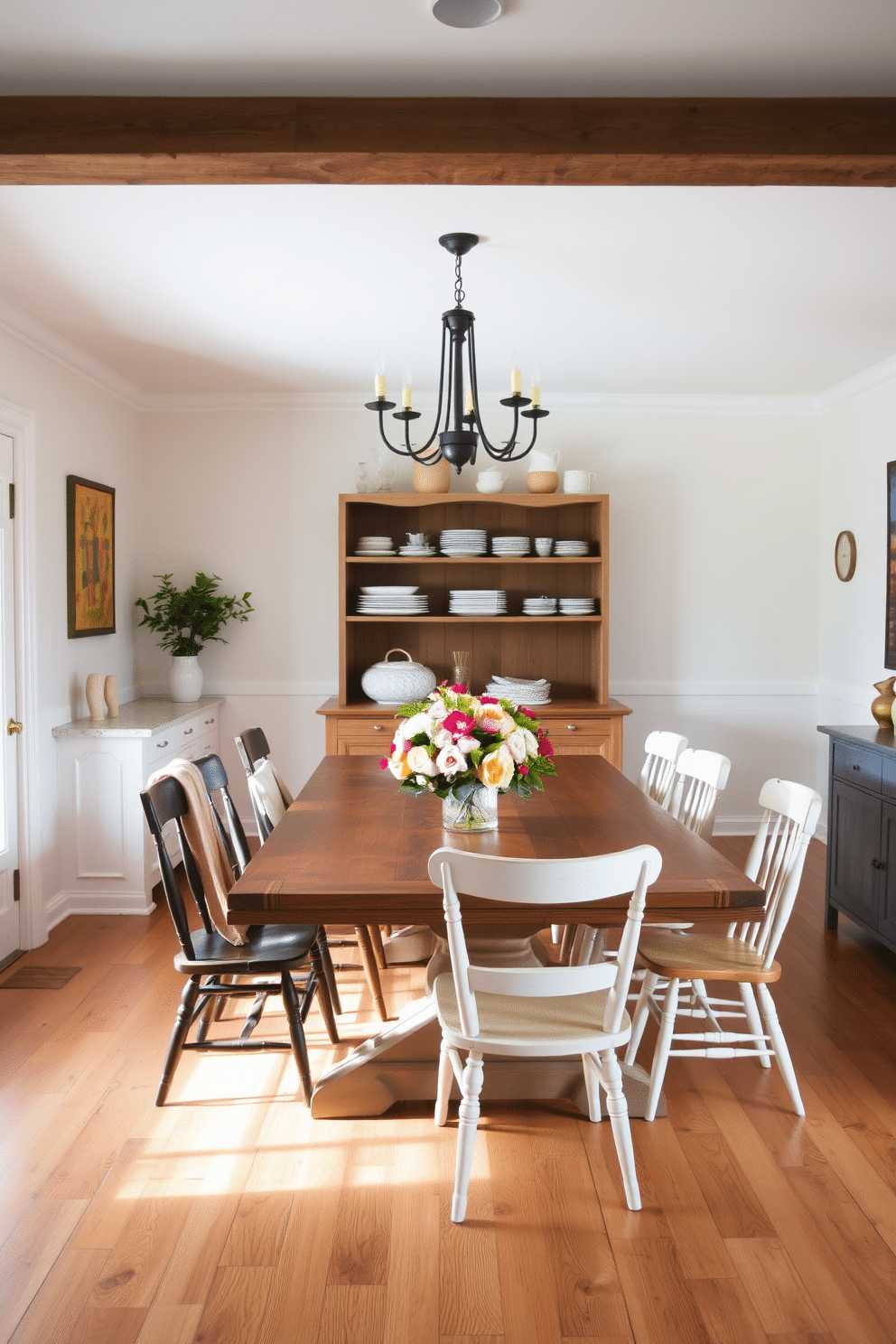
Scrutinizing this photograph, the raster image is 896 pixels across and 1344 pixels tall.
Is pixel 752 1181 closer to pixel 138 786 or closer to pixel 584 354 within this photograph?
pixel 138 786

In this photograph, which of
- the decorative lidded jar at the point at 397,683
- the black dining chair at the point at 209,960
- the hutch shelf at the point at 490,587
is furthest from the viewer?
the hutch shelf at the point at 490,587

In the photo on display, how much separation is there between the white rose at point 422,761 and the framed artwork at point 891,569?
3.04 m

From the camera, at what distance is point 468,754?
258 centimetres

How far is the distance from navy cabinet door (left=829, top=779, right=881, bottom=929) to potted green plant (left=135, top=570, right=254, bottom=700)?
3353mm

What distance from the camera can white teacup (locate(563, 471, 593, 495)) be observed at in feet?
17.3

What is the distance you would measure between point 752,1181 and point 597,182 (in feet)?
8.03

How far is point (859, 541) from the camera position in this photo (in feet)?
16.9

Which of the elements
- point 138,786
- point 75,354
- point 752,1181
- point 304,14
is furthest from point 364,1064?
point 75,354

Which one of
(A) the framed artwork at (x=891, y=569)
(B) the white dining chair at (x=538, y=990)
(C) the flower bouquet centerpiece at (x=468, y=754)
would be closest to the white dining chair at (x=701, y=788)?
(C) the flower bouquet centerpiece at (x=468, y=754)

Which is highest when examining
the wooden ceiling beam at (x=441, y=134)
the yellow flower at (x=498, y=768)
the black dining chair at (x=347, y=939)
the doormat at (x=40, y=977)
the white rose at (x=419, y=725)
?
the wooden ceiling beam at (x=441, y=134)

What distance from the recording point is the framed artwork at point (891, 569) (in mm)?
4660

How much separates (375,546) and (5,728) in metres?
2.20

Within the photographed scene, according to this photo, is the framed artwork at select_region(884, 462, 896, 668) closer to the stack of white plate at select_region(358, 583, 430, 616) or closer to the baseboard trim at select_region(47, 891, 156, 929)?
the stack of white plate at select_region(358, 583, 430, 616)

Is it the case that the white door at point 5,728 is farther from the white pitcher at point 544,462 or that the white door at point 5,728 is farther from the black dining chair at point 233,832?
the white pitcher at point 544,462
